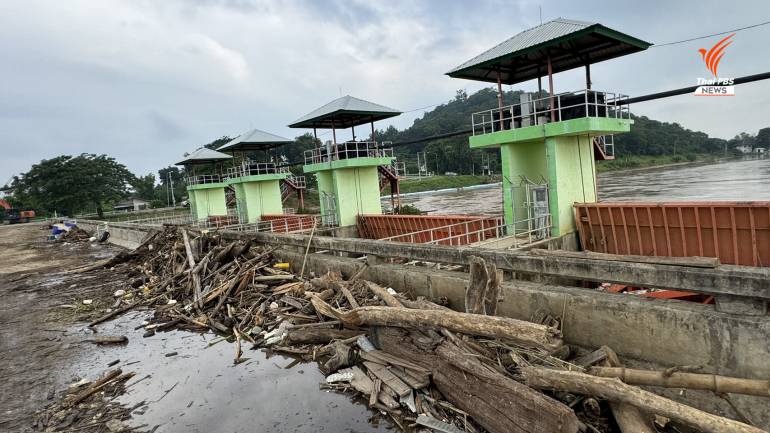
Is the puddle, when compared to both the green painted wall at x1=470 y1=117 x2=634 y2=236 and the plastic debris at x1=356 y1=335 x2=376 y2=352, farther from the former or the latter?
the green painted wall at x1=470 y1=117 x2=634 y2=236

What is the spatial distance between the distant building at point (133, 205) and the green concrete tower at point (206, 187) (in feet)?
217

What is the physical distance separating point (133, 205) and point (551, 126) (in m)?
104

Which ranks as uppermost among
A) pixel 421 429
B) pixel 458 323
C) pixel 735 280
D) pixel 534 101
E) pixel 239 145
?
pixel 239 145

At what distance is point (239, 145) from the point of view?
30891mm

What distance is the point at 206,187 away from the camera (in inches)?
1414

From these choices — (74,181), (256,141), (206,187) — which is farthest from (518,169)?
(74,181)

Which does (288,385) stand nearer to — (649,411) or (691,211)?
(649,411)

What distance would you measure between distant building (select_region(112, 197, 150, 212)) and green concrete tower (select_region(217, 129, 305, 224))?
74.0m

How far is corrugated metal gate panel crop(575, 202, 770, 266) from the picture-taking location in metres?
10.8

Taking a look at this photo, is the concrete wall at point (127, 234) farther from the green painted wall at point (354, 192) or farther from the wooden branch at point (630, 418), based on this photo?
the wooden branch at point (630, 418)

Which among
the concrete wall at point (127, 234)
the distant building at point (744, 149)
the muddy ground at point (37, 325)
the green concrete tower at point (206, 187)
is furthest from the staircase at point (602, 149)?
the distant building at point (744, 149)

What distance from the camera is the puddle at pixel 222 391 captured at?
7.17 metres

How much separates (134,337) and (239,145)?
21.1 meters

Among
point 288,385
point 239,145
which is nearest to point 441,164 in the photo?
point 239,145
